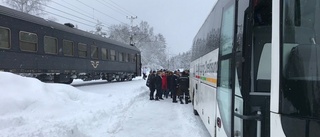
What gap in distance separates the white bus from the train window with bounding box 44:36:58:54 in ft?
44.9

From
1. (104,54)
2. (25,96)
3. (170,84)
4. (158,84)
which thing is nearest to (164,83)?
(170,84)

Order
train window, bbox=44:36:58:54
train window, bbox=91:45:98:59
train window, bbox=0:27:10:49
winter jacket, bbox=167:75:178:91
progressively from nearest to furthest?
train window, bbox=0:27:10:49 → winter jacket, bbox=167:75:178:91 → train window, bbox=44:36:58:54 → train window, bbox=91:45:98:59

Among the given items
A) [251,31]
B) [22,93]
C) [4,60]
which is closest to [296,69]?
[251,31]

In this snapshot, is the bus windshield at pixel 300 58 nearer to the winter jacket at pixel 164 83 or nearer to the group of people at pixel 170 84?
the group of people at pixel 170 84

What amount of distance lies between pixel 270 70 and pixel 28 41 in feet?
46.2

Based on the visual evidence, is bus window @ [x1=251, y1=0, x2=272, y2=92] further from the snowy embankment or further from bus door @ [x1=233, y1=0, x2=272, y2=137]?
the snowy embankment

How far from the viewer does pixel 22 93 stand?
8.27m

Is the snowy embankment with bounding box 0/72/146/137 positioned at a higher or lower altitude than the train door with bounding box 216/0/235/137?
lower

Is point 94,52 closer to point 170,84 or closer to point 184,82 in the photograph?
point 170,84

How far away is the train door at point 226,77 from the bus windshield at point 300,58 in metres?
1.23

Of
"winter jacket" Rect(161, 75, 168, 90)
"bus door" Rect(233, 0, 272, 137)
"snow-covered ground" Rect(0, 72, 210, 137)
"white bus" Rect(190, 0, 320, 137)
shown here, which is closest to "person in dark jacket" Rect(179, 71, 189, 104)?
"winter jacket" Rect(161, 75, 168, 90)

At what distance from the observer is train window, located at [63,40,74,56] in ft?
62.6

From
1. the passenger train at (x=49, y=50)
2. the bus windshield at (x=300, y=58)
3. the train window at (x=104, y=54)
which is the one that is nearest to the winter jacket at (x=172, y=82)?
the passenger train at (x=49, y=50)

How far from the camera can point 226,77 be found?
4.66m
